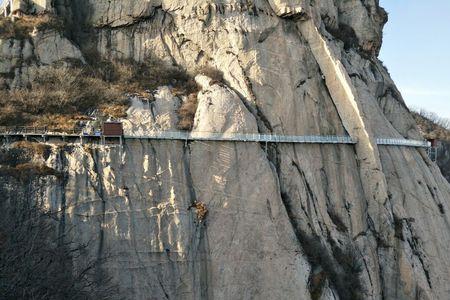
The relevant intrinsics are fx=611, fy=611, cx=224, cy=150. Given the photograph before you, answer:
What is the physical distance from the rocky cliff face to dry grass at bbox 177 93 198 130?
425mm

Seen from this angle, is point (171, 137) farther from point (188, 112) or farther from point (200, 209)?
point (200, 209)

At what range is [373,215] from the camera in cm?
3888

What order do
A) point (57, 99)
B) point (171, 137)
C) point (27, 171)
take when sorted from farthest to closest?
1. point (57, 99)
2. point (171, 137)
3. point (27, 171)

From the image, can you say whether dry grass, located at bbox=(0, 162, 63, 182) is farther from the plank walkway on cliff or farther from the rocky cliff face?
the plank walkway on cliff

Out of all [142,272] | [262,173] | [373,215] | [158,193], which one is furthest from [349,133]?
[142,272]

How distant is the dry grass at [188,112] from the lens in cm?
3641

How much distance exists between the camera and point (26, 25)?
1588 inches

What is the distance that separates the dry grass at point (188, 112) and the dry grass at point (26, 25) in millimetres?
10241

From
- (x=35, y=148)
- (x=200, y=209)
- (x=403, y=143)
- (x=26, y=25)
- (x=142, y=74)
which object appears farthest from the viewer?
(x=403, y=143)

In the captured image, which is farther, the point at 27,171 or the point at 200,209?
the point at 200,209

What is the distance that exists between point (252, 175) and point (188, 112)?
5.72 m

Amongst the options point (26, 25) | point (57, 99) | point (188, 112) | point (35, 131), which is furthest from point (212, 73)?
point (26, 25)

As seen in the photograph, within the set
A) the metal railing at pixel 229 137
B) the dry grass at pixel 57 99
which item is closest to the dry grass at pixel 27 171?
the dry grass at pixel 57 99

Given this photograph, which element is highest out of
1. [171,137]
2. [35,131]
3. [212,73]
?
[212,73]
